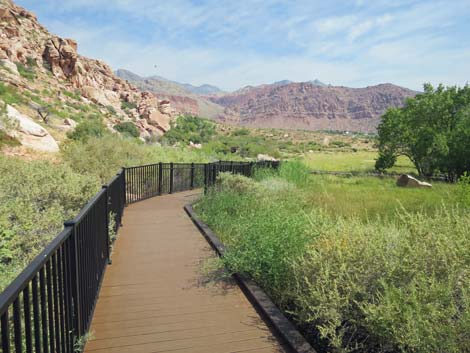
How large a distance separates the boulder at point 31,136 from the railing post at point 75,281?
1598cm

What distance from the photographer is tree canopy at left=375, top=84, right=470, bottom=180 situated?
29141mm

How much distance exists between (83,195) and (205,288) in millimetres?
3904

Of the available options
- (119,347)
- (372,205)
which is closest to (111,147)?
(372,205)

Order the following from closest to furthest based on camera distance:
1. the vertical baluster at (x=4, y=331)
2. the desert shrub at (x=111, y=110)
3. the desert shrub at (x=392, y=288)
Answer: the vertical baluster at (x=4, y=331) < the desert shrub at (x=392, y=288) < the desert shrub at (x=111, y=110)

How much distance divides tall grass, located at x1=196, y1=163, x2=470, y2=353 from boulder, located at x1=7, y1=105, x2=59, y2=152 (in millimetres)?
15271

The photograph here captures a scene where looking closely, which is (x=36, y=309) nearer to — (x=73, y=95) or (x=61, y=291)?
(x=61, y=291)

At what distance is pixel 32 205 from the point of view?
607 centimetres

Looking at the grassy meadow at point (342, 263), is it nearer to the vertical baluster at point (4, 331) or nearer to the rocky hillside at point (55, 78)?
the vertical baluster at point (4, 331)

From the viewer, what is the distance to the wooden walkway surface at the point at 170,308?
11.3ft

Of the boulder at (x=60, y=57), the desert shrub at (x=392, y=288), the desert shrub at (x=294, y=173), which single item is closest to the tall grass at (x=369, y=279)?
the desert shrub at (x=392, y=288)

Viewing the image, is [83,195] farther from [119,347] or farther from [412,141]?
[412,141]

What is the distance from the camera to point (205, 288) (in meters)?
4.80

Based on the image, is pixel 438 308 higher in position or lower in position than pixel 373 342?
higher

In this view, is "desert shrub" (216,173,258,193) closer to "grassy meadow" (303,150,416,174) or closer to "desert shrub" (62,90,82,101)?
"grassy meadow" (303,150,416,174)
